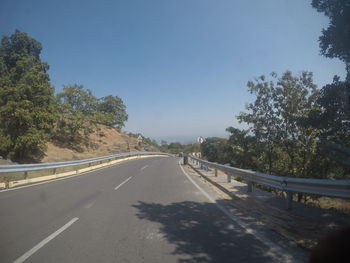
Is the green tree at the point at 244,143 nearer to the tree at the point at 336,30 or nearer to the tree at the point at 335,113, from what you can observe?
the tree at the point at 335,113

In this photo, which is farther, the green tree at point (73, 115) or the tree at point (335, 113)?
the green tree at point (73, 115)

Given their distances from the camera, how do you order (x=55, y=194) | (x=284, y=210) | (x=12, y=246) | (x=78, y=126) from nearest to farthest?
(x=12, y=246), (x=284, y=210), (x=55, y=194), (x=78, y=126)

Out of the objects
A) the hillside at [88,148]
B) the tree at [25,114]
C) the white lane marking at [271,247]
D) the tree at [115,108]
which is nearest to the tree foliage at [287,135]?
the white lane marking at [271,247]

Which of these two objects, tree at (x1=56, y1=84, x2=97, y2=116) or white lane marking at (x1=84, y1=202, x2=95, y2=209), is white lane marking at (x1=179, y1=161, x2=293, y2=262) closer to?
white lane marking at (x1=84, y1=202, x2=95, y2=209)

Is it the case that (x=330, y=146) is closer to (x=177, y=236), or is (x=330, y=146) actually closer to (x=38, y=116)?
(x=177, y=236)

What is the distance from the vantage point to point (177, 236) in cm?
522

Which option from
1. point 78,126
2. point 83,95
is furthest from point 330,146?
point 83,95

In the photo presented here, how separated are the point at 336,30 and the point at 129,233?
8530 millimetres

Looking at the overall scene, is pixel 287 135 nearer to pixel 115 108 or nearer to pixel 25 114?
pixel 25 114

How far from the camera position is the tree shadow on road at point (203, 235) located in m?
4.25

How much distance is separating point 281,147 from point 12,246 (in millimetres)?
13227

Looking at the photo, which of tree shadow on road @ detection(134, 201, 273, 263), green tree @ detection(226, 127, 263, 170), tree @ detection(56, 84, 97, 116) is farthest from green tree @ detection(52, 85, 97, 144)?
tree shadow on road @ detection(134, 201, 273, 263)

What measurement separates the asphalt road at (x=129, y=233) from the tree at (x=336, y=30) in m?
6.27

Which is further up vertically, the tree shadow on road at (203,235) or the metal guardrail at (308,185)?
the metal guardrail at (308,185)
